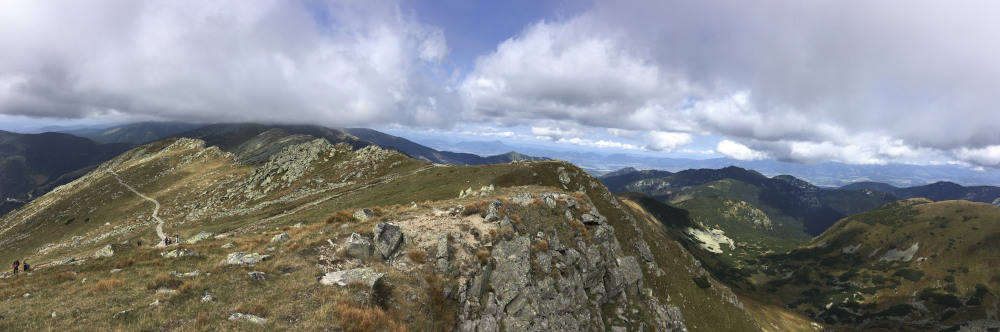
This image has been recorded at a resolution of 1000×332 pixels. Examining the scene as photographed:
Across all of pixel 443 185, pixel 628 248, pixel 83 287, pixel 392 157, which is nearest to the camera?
pixel 83 287

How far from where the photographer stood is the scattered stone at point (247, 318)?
1425 cm

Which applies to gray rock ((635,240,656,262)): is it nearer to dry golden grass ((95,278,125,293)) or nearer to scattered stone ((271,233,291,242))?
scattered stone ((271,233,291,242))

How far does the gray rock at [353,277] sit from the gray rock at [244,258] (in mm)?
5278

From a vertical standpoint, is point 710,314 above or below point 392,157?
below

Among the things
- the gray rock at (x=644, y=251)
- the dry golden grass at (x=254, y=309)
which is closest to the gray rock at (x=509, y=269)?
the dry golden grass at (x=254, y=309)

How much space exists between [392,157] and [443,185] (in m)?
44.6

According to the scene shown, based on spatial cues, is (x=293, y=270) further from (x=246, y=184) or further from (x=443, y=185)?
(x=246, y=184)

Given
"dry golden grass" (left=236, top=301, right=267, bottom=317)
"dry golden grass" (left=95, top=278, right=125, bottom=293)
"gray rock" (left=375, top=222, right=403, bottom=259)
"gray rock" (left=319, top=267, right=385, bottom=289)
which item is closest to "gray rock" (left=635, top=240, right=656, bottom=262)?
"gray rock" (left=375, top=222, right=403, bottom=259)

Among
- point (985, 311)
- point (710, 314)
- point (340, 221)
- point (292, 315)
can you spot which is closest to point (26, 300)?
point (292, 315)

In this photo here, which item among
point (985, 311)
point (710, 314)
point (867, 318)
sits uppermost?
point (710, 314)

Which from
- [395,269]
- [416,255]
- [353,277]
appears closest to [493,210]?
[416,255]

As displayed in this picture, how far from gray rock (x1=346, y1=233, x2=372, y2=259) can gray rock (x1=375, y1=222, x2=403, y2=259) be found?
80 cm

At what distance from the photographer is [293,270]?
1981 cm

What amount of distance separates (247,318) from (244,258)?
320 inches
